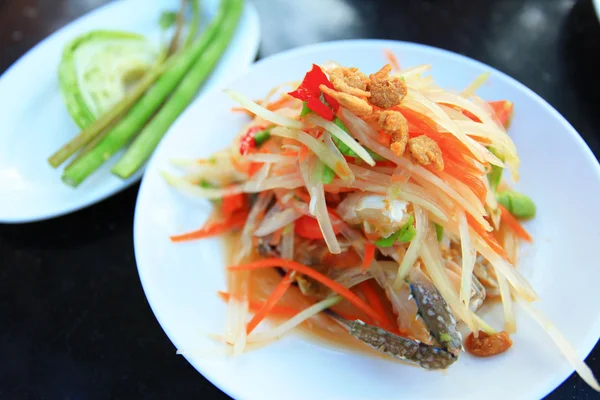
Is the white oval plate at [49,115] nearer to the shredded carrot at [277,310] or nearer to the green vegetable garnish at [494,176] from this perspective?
the shredded carrot at [277,310]

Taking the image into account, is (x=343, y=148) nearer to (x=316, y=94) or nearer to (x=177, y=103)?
(x=316, y=94)

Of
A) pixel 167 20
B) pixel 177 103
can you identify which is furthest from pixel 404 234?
pixel 167 20

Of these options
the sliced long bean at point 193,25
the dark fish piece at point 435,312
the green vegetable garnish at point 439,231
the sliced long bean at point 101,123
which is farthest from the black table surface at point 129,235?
the green vegetable garnish at point 439,231

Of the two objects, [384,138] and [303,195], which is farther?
[303,195]

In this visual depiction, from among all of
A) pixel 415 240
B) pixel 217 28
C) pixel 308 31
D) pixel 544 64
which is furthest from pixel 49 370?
pixel 544 64

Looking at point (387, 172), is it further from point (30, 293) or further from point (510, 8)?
point (510, 8)

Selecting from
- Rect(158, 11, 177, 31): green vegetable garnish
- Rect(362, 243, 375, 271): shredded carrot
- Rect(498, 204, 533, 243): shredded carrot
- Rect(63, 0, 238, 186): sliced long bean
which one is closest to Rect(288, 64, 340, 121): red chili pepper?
Rect(362, 243, 375, 271): shredded carrot

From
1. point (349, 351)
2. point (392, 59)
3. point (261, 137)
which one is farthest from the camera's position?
point (392, 59)
